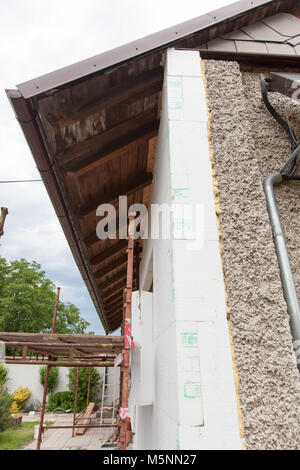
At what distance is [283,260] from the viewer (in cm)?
147

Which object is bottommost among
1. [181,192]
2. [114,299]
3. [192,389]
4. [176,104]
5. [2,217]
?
[192,389]

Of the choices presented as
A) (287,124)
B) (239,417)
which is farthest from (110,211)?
(239,417)

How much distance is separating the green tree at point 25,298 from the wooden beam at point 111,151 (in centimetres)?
2157

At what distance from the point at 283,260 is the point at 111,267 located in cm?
416

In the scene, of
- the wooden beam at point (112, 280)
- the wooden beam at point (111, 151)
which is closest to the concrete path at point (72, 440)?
the wooden beam at point (112, 280)

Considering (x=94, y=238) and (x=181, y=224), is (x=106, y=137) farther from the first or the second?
(x=94, y=238)

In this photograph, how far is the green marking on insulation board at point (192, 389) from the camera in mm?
1192

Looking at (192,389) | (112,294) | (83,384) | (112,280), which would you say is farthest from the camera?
(83,384)

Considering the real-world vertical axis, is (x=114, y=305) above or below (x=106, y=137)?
above

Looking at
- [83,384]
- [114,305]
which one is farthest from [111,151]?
[83,384]

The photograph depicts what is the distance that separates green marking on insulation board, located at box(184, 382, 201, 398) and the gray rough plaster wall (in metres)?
0.18

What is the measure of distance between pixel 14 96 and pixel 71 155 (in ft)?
2.39

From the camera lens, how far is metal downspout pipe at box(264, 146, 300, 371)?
1.34m
